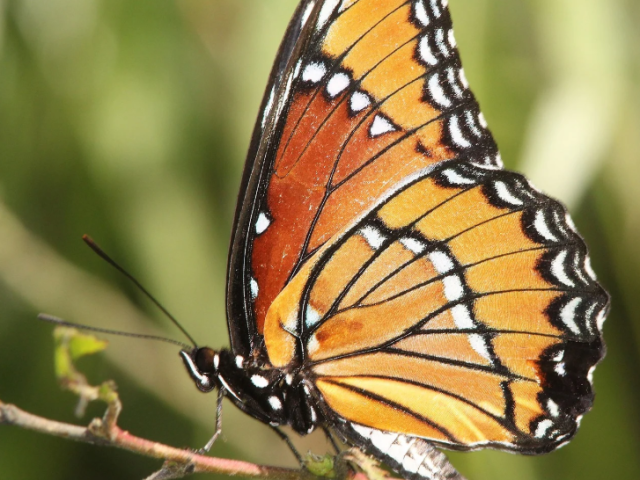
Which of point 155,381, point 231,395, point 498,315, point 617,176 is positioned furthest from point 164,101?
point 617,176

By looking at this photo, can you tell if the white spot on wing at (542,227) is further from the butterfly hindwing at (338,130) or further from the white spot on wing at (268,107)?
the white spot on wing at (268,107)

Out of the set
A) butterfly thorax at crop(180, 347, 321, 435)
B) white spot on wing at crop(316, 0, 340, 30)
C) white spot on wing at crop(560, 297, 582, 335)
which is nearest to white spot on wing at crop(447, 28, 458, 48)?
white spot on wing at crop(316, 0, 340, 30)

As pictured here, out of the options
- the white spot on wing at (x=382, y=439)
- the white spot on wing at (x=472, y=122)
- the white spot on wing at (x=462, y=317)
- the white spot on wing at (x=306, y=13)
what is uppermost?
the white spot on wing at (x=306, y=13)

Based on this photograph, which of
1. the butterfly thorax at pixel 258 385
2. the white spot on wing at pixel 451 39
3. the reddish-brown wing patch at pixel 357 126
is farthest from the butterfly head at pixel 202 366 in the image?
the white spot on wing at pixel 451 39

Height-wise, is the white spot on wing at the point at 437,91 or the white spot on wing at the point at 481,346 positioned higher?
the white spot on wing at the point at 437,91

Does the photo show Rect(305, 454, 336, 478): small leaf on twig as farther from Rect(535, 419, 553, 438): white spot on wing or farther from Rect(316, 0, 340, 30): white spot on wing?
Rect(316, 0, 340, 30): white spot on wing

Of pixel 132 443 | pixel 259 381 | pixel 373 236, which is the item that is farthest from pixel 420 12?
pixel 132 443

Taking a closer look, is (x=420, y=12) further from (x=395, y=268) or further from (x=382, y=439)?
(x=382, y=439)
